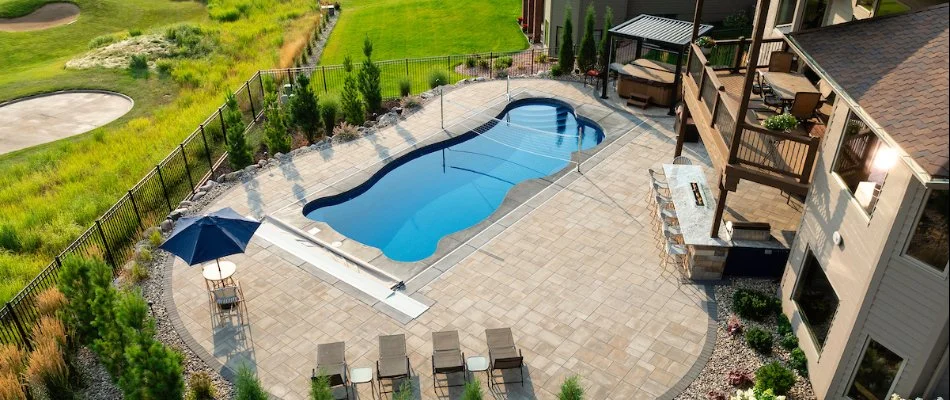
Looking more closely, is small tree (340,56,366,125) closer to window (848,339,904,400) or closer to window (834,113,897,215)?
window (834,113,897,215)

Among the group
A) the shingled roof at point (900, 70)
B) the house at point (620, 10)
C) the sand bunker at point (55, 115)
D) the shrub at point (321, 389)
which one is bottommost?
the sand bunker at point (55, 115)

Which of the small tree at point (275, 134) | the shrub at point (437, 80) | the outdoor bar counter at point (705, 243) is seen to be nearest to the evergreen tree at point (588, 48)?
the shrub at point (437, 80)

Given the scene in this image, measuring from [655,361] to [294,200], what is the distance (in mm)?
11440

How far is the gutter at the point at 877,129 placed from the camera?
8250 millimetres

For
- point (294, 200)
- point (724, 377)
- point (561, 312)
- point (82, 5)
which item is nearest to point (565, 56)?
point (294, 200)

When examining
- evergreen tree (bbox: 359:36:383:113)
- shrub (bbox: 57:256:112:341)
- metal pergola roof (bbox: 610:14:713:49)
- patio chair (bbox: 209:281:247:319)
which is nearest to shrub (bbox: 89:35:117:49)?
evergreen tree (bbox: 359:36:383:113)

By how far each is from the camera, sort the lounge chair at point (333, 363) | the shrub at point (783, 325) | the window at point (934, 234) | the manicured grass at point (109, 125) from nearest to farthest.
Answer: the window at point (934, 234)
the lounge chair at point (333, 363)
the shrub at point (783, 325)
the manicured grass at point (109, 125)

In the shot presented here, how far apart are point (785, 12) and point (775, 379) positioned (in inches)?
A: 503

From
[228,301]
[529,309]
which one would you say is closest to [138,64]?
[228,301]

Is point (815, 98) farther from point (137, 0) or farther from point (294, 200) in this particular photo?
point (137, 0)

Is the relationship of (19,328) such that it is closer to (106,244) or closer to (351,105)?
(106,244)

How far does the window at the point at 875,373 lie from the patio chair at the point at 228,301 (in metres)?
12.5

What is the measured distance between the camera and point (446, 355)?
12211 mm

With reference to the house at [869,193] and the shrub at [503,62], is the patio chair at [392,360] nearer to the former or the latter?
the house at [869,193]
